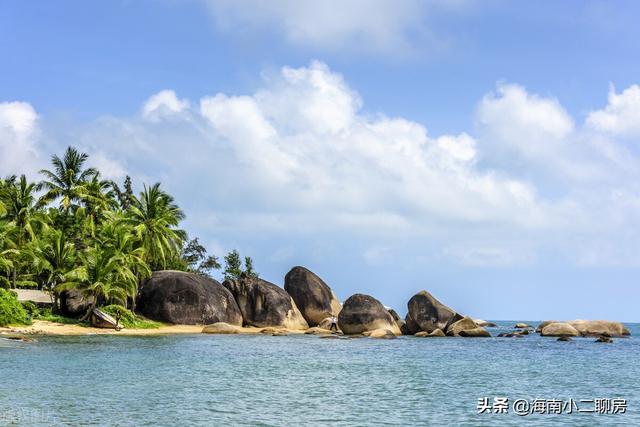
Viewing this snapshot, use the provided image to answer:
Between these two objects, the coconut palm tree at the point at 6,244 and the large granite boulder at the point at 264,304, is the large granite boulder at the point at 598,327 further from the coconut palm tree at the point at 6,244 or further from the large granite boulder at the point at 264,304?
the coconut palm tree at the point at 6,244

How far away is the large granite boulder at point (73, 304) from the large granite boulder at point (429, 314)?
87.1 feet

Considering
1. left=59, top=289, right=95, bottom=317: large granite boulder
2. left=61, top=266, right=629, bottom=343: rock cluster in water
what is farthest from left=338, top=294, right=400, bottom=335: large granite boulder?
left=59, top=289, right=95, bottom=317: large granite boulder

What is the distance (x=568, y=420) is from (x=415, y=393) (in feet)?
19.2

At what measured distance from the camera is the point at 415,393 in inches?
834

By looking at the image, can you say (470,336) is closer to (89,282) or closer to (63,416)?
(89,282)

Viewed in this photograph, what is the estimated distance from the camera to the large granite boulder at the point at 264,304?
59562 mm

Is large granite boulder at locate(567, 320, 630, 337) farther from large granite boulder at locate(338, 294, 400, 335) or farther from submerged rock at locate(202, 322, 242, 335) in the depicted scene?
submerged rock at locate(202, 322, 242, 335)

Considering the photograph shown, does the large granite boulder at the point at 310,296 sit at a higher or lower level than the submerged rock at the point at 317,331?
higher

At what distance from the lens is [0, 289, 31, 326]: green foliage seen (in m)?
41.8

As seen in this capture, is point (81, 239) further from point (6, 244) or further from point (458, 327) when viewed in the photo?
point (458, 327)

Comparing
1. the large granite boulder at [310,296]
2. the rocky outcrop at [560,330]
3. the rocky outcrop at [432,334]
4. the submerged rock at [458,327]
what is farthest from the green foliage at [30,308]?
the rocky outcrop at [560,330]

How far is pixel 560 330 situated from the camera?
2408 inches

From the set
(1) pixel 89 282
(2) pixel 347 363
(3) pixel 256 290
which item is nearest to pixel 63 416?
(2) pixel 347 363

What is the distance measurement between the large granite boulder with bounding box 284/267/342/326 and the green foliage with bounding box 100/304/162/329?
15624 mm
